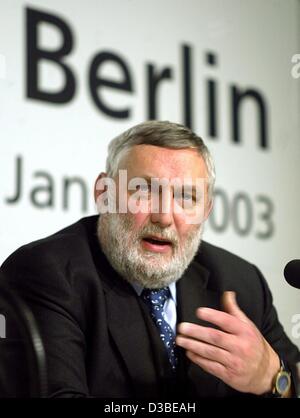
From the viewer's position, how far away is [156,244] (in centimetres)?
129

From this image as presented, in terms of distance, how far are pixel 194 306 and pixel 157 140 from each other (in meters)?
0.36

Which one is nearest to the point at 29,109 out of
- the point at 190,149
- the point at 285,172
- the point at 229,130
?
the point at 190,149

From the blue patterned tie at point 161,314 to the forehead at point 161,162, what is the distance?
25 centimetres

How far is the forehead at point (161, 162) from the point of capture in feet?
4.09

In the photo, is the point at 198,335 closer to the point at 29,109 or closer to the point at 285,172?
the point at 29,109

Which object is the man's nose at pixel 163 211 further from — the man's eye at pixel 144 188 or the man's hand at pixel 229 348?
the man's hand at pixel 229 348

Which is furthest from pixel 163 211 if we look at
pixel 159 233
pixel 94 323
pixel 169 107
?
pixel 169 107

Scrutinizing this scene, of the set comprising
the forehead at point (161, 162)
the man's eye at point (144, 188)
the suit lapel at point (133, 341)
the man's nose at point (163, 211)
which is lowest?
the suit lapel at point (133, 341)

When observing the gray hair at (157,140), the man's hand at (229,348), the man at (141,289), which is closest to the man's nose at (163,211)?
the man at (141,289)

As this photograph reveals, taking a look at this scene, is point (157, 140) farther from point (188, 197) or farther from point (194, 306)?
point (194, 306)

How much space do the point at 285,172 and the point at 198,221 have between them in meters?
0.78

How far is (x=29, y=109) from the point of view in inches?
55.9

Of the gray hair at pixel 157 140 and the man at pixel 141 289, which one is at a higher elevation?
the gray hair at pixel 157 140

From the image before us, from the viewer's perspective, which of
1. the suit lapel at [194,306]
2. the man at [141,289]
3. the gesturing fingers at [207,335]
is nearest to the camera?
the gesturing fingers at [207,335]
